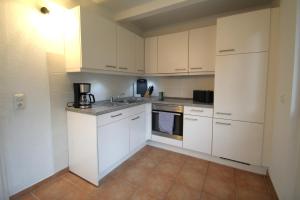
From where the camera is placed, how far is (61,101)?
1.79 m

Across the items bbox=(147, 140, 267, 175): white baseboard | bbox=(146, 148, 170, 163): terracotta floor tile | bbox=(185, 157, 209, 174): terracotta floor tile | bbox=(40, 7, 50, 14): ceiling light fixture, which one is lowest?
bbox=(185, 157, 209, 174): terracotta floor tile

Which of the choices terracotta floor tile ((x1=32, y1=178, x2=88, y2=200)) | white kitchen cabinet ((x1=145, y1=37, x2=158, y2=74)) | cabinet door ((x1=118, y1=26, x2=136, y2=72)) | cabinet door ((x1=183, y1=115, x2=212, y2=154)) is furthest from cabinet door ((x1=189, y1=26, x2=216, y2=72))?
terracotta floor tile ((x1=32, y1=178, x2=88, y2=200))

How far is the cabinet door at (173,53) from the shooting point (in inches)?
96.3

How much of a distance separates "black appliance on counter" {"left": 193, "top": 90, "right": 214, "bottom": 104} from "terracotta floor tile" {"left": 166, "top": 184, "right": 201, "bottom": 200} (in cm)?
123

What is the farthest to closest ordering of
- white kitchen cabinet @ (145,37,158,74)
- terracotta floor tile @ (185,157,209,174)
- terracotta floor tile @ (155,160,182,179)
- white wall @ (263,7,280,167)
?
white kitchen cabinet @ (145,37,158,74) → terracotta floor tile @ (185,157,209,174) → terracotta floor tile @ (155,160,182,179) → white wall @ (263,7,280,167)

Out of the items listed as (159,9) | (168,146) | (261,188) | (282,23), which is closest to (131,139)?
(168,146)

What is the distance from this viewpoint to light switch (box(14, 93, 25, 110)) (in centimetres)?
141

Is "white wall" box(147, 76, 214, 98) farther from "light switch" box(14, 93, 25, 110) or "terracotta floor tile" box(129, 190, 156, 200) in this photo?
"light switch" box(14, 93, 25, 110)

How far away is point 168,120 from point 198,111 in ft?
1.63

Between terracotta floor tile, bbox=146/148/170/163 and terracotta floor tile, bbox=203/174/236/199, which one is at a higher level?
terracotta floor tile, bbox=146/148/170/163

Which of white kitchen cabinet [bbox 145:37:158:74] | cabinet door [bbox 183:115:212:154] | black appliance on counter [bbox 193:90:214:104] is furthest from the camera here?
white kitchen cabinet [bbox 145:37:158:74]

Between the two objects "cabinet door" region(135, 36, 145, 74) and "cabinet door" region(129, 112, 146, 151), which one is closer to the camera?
"cabinet door" region(129, 112, 146, 151)

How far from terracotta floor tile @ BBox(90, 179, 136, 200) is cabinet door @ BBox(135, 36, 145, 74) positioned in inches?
69.0

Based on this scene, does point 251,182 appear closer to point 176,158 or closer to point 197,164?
point 197,164
